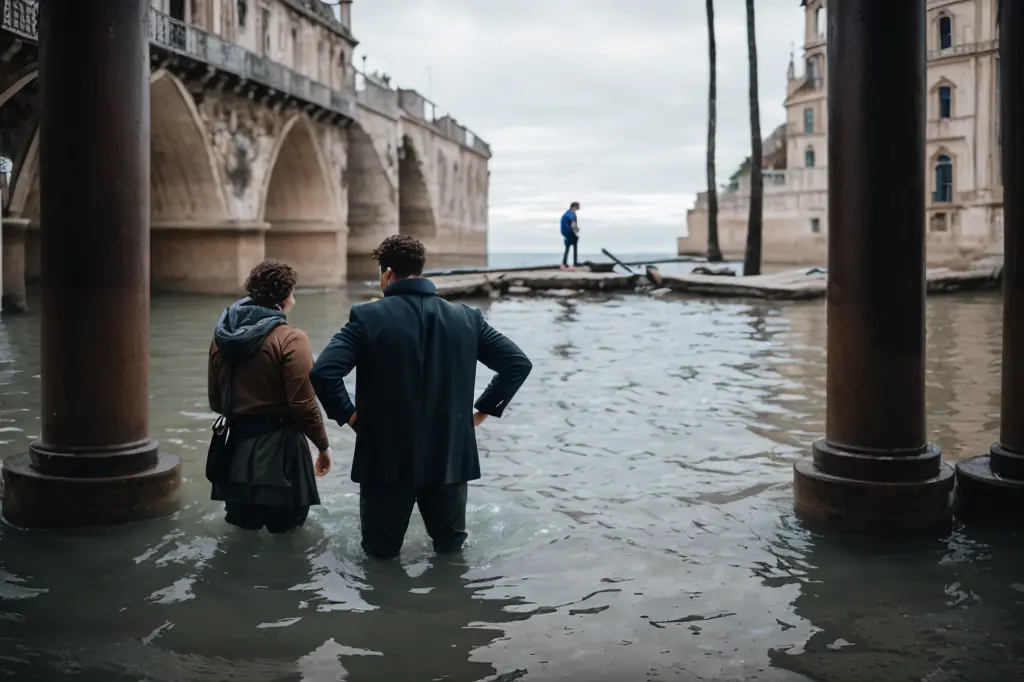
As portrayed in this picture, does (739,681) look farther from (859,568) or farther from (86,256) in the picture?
(86,256)

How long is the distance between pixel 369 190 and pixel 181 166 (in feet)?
39.9

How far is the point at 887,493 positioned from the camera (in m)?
4.87

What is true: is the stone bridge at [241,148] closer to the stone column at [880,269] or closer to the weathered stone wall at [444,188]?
the weathered stone wall at [444,188]

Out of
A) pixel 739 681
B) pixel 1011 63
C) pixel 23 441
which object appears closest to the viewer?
pixel 739 681

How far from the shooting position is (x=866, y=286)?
193 inches

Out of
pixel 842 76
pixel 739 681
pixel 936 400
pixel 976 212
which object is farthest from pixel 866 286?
pixel 976 212

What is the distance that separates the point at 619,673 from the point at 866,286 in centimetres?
224

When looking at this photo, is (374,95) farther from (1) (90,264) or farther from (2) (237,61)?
(1) (90,264)

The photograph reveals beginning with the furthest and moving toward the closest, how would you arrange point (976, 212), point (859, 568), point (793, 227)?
1. point (793, 227)
2. point (976, 212)
3. point (859, 568)

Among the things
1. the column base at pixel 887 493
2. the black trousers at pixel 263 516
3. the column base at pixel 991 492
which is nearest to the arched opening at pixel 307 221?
the black trousers at pixel 263 516

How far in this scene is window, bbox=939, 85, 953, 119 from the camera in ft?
134

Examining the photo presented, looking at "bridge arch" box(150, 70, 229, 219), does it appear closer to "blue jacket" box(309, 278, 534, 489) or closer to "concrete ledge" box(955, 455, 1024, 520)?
"blue jacket" box(309, 278, 534, 489)

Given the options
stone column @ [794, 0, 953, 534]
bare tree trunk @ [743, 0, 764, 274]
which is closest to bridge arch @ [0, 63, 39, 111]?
stone column @ [794, 0, 953, 534]

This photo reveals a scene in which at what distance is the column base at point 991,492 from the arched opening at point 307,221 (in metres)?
27.6
